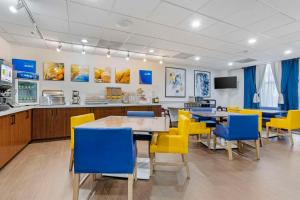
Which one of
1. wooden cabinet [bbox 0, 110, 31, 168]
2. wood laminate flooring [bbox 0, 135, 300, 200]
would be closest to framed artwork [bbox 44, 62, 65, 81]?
wooden cabinet [bbox 0, 110, 31, 168]

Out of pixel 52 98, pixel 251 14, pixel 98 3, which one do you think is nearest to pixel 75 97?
pixel 52 98

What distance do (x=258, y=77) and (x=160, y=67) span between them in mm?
4238

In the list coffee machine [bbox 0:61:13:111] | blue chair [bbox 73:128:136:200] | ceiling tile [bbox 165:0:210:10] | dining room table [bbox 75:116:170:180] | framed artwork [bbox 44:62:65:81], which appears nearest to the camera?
blue chair [bbox 73:128:136:200]

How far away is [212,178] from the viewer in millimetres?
2428

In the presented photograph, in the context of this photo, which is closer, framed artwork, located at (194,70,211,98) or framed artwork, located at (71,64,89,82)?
framed artwork, located at (71,64,89,82)

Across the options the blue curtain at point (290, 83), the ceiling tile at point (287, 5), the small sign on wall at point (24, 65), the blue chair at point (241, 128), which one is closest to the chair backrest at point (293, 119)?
the blue chair at point (241, 128)

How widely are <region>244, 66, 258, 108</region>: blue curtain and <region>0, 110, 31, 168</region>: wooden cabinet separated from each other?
8.07 meters

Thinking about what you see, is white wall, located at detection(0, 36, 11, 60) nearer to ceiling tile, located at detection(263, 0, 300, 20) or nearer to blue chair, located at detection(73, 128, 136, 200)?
blue chair, located at detection(73, 128, 136, 200)

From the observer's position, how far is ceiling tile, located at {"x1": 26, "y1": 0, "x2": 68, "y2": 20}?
2.50 metres

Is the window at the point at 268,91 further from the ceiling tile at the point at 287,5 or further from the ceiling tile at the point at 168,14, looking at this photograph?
the ceiling tile at the point at 168,14

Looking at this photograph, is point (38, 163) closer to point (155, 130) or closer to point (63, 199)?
point (63, 199)

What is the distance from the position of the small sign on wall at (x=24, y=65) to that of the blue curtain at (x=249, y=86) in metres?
8.20

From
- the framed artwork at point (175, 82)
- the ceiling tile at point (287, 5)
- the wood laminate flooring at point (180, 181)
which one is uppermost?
the ceiling tile at point (287, 5)

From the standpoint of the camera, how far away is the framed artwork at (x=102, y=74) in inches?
219
